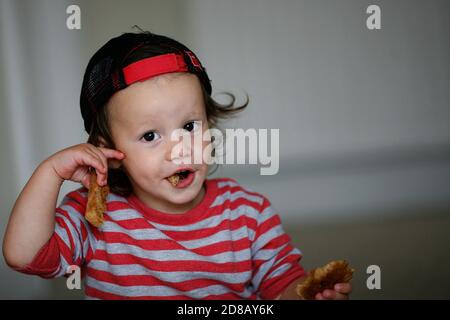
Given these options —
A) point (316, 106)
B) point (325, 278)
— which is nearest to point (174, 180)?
point (325, 278)

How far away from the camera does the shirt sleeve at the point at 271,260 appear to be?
107 cm

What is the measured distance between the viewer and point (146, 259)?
1.03m

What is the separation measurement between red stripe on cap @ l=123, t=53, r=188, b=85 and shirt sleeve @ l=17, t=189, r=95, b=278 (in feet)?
0.95

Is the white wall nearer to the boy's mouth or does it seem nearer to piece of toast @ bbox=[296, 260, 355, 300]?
the boy's mouth

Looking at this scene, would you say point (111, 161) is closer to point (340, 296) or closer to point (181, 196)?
point (181, 196)

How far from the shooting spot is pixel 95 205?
3.13ft

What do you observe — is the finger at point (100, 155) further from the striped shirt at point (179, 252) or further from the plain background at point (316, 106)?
the plain background at point (316, 106)

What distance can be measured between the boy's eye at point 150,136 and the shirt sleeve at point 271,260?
316 mm

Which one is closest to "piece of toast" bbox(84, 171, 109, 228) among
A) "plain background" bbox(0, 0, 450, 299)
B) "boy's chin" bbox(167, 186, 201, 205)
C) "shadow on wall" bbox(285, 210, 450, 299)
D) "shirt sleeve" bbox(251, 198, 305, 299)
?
"boy's chin" bbox(167, 186, 201, 205)

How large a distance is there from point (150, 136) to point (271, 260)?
1.26ft

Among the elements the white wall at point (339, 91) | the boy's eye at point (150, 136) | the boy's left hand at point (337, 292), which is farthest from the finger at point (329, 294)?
the white wall at point (339, 91)
